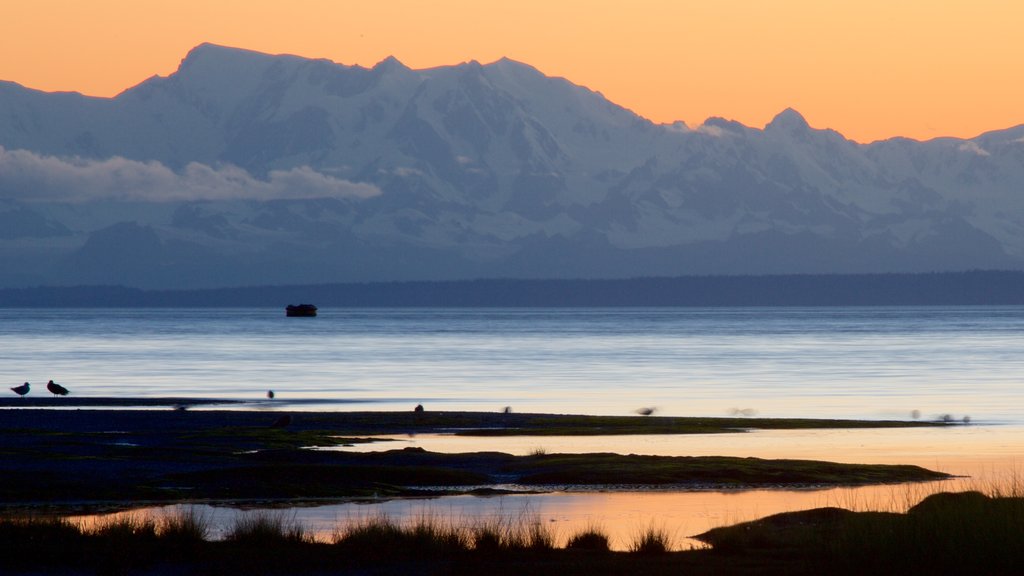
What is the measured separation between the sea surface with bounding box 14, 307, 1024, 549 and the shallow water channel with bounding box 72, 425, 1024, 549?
86 mm

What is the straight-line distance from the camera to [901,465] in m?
39.0

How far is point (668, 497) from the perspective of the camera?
33.2 metres

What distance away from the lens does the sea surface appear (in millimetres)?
31062

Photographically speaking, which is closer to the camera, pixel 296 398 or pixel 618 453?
pixel 618 453

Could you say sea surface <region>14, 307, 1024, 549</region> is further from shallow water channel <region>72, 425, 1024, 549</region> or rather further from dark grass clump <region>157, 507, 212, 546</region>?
dark grass clump <region>157, 507, 212, 546</region>

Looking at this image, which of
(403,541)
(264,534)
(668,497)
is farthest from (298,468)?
(403,541)

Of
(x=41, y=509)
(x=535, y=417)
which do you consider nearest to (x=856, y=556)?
(x=41, y=509)

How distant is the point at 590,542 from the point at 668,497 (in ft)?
30.0

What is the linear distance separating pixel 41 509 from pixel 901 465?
20033 mm

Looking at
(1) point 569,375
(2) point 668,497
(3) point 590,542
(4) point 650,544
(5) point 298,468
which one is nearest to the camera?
(4) point 650,544

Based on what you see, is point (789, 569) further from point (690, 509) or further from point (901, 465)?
point (901, 465)

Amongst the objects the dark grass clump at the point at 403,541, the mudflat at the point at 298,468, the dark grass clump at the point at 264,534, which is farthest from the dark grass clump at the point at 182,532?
Result: the mudflat at the point at 298,468

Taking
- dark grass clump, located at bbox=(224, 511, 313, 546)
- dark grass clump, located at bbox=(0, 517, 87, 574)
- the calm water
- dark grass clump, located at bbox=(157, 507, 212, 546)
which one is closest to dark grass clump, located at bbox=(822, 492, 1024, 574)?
dark grass clump, located at bbox=(224, 511, 313, 546)

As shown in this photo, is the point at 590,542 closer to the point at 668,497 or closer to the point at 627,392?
the point at 668,497
